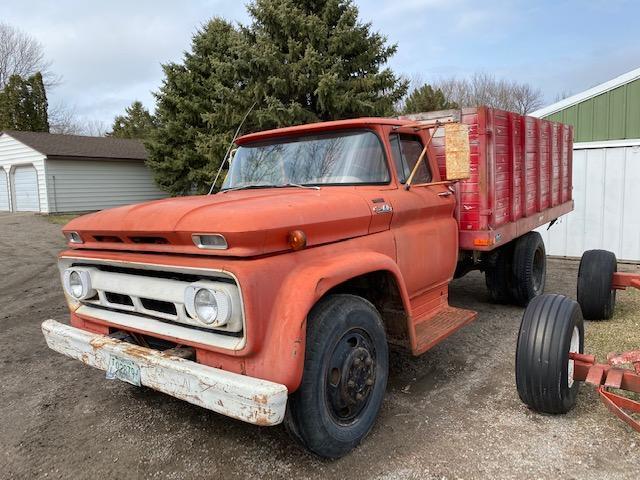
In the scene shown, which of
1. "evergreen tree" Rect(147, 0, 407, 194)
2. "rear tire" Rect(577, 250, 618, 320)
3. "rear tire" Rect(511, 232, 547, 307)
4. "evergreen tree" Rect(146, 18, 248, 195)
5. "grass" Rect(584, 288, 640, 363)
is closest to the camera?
"grass" Rect(584, 288, 640, 363)

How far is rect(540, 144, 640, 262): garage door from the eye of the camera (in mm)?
9773

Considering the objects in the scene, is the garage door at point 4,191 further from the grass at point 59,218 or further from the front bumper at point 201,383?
the front bumper at point 201,383

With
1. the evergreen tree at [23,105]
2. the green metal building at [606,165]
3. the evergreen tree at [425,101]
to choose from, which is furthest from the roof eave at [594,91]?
the evergreen tree at [23,105]

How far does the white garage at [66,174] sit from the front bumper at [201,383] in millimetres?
19413

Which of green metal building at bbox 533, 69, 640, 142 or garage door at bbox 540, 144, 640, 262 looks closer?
green metal building at bbox 533, 69, 640, 142

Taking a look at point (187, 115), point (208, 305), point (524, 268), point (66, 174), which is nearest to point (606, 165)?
point (524, 268)

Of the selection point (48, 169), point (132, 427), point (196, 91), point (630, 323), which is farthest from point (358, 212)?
point (48, 169)

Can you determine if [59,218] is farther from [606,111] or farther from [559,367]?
[559,367]

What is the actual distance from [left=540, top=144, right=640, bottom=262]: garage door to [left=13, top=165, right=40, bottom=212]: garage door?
19.6 meters

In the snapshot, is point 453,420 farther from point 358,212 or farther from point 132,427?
point 132,427

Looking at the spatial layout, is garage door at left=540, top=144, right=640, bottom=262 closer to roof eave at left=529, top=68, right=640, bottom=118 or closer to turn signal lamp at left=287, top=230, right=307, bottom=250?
roof eave at left=529, top=68, right=640, bottom=118

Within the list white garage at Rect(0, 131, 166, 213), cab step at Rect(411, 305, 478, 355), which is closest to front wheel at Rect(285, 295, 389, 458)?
cab step at Rect(411, 305, 478, 355)

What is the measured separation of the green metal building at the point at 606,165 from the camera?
9594 mm

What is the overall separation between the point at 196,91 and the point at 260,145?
16.6 m
